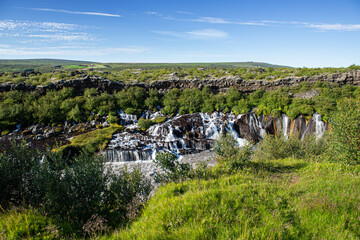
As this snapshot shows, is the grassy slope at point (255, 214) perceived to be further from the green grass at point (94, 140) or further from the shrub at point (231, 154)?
the green grass at point (94, 140)

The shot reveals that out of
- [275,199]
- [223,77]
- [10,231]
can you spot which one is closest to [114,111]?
[223,77]

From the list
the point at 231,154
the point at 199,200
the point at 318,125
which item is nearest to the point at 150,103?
the point at 231,154

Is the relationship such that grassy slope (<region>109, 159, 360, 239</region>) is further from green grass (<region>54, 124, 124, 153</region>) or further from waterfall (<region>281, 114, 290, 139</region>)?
waterfall (<region>281, 114, 290, 139</region>)

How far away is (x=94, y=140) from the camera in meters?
22.3

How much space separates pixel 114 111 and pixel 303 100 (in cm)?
3055

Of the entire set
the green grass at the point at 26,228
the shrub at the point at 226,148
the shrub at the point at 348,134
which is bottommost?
the green grass at the point at 26,228

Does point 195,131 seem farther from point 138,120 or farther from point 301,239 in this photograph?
point 301,239

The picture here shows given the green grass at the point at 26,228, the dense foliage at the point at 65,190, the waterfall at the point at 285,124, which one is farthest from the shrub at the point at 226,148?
the waterfall at the point at 285,124

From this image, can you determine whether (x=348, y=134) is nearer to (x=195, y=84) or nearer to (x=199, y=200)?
(x=199, y=200)

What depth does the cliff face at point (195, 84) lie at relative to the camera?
31117 millimetres

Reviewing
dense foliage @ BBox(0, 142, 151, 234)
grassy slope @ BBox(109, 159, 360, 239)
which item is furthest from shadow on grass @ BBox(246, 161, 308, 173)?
dense foliage @ BBox(0, 142, 151, 234)

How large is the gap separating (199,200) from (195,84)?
3505 centimetres

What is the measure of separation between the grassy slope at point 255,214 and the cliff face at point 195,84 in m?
30.9

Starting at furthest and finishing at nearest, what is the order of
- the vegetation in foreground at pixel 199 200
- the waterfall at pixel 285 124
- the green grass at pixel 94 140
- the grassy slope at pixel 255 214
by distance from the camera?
the waterfall at pixel 285 124
the green grass at pixel 94 140
the vegetation in foreground at pixel 199 200
the grassy slope at pixel 255 214
